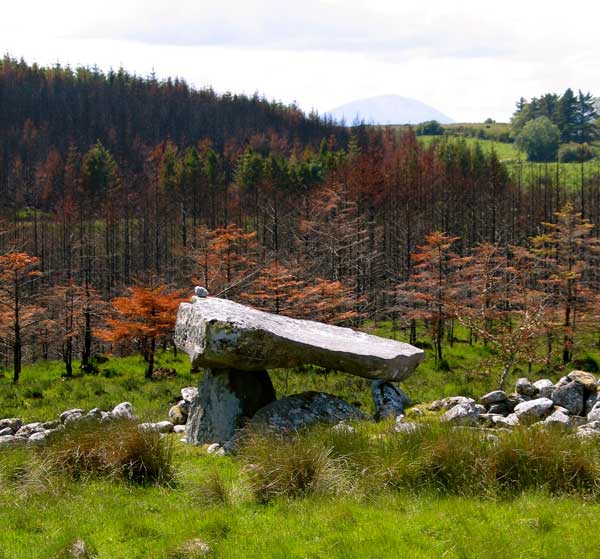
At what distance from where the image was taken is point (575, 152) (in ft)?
397

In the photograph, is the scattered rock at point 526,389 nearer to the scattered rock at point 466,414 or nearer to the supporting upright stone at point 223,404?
the scattered rock at point 466,414

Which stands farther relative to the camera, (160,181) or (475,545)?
(160,181)

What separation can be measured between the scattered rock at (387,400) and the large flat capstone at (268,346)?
859 millimetres

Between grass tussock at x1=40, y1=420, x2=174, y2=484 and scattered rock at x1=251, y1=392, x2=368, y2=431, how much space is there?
2.57 metres

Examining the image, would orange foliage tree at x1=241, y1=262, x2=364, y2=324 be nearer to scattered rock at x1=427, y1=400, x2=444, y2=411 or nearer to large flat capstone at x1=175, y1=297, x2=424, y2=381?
scattered rock at x1=427, y1=400, x2=444, y2=411

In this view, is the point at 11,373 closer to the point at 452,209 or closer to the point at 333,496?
the point at 333,496

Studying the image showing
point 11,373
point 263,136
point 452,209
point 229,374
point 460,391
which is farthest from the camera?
point 263,136

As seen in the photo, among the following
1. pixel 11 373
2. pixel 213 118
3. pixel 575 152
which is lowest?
pixel 11 373

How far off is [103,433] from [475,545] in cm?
516

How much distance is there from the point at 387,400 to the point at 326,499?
6.21 metres

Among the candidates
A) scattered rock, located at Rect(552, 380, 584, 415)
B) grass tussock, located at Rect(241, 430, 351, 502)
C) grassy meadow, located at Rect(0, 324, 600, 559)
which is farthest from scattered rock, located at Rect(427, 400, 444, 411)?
grass tussock, located at Rect(241, 430, 351, 502)

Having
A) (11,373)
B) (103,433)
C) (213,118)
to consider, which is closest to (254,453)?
(103,433)

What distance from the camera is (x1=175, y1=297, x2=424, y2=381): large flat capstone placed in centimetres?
1112

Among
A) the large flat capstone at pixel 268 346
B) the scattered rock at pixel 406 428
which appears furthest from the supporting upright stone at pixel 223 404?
the scattered rock at pixel 406 428
